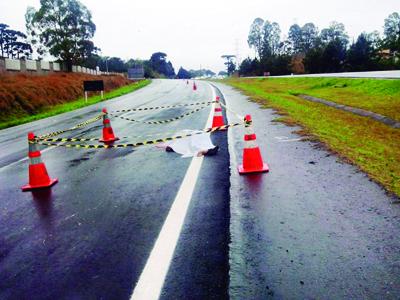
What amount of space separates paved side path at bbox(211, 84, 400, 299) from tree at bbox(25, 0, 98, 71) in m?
55.6

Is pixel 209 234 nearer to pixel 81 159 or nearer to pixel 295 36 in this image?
pixel 81 159

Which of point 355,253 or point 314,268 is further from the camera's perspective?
point 355,253

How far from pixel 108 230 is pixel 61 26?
64419 millimetres

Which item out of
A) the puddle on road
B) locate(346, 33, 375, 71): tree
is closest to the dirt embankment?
the puddle on road

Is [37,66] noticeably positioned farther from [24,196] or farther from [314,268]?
[314,268]

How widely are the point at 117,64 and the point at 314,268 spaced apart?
165654 mm

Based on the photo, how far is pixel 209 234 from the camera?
3953 millimetres

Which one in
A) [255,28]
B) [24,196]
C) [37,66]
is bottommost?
[24,196]

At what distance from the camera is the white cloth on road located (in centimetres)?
820

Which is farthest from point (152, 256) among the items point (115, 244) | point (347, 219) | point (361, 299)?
point (347, 219)

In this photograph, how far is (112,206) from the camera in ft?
16.8

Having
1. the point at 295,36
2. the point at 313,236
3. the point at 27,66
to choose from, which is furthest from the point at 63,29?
the point at 295,36

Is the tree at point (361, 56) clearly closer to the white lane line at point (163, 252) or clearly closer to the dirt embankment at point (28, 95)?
the dirt embankment at point (28, 95)

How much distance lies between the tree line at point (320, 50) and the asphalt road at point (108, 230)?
171 ft
